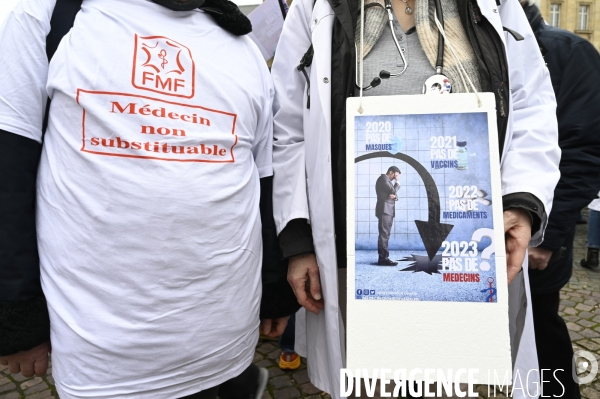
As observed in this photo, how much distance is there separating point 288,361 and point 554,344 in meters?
1.77

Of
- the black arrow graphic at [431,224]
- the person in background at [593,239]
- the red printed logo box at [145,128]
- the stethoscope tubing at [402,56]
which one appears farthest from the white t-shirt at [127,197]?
the person in background at [593,239]

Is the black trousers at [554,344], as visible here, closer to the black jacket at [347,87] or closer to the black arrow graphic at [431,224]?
the black jacket at [347,87]

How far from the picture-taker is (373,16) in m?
1.63

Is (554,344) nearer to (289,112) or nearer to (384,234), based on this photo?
(384,234)

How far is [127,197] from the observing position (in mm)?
1377

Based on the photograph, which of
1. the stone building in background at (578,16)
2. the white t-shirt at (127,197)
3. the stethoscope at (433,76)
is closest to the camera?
the white t-shirt at (127,197)

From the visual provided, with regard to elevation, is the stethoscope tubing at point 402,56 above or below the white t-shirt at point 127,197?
above

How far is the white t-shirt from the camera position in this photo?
1379mm

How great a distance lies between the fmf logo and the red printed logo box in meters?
0.04

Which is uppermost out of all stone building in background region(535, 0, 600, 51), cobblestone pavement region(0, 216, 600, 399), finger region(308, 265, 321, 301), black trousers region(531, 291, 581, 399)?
stone building in background region(535, 0, 600, 51)

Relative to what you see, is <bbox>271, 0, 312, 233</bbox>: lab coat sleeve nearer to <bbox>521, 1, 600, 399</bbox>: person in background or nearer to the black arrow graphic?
the black arrow graphic

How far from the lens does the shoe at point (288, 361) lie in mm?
3479

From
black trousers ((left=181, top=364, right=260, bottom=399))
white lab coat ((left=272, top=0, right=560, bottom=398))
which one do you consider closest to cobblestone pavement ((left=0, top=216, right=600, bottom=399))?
black trousers ((left=181, top=364, right=260, bottom=399))

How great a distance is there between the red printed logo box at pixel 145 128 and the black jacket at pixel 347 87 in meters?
0.40
